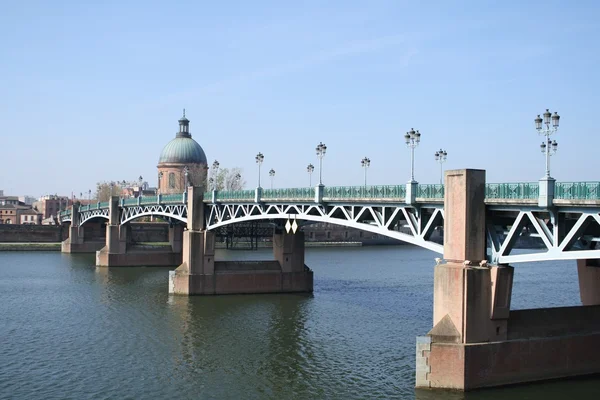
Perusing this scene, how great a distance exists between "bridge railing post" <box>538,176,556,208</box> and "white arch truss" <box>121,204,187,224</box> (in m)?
39.1

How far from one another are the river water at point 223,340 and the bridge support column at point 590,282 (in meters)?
4.99

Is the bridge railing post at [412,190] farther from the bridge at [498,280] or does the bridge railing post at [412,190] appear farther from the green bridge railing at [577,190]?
the green bridge railing at [577,190]

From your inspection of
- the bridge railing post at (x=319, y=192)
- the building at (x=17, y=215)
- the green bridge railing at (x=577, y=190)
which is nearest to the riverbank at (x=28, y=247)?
the building at (x=17, y=215)

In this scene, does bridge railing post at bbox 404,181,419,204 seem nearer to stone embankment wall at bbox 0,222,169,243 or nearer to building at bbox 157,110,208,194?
stone embankment wall at bbox 0,222,169,243

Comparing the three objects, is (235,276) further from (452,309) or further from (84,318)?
(452,309)

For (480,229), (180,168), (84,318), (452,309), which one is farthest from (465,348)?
(180,168)

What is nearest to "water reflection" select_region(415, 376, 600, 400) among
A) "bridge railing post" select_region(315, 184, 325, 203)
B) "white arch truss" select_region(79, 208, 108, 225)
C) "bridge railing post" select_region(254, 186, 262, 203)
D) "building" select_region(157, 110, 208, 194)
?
"bridge railing post" select_region(315, 184, 325, 203)

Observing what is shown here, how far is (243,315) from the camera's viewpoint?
138 feet

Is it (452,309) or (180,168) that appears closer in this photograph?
(452,309)

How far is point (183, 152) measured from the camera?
134m

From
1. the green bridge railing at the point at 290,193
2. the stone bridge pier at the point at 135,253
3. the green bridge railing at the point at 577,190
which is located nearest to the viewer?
the green bridge railing at the point at 577,190

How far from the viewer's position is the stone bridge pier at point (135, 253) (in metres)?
74.6

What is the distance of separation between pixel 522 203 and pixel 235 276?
30040 mm

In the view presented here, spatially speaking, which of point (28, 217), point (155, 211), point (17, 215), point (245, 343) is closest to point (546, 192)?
point (245, 343)
